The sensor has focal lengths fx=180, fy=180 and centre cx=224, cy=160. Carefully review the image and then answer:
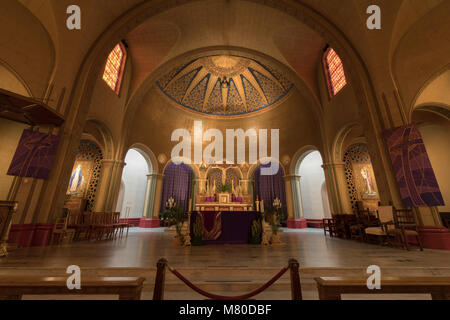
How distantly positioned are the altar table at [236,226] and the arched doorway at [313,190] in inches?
376

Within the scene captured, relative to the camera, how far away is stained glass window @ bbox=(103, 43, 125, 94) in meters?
8.13

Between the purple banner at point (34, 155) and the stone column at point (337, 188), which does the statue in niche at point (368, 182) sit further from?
the purple banner at point (34, 155)

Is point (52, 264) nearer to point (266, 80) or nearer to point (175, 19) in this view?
point (175, 19)

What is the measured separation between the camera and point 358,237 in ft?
20.3

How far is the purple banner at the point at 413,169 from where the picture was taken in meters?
4.43

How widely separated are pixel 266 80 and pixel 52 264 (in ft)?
45.8

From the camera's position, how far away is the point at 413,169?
4605 mm

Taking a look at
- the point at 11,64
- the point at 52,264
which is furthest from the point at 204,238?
the point at 11,64

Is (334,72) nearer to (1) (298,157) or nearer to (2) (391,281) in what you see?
(1) (298,157)

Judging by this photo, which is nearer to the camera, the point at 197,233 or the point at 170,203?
the point at 197,233

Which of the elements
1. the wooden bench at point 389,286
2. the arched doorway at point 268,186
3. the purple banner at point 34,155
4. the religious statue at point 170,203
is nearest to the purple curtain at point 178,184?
the religious statue at point 170,203

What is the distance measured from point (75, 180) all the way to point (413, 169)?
14935 mm

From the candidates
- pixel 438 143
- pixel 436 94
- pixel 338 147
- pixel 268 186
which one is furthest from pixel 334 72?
pixel 268 186

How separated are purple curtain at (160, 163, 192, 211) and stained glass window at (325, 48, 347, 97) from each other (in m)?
11.9
